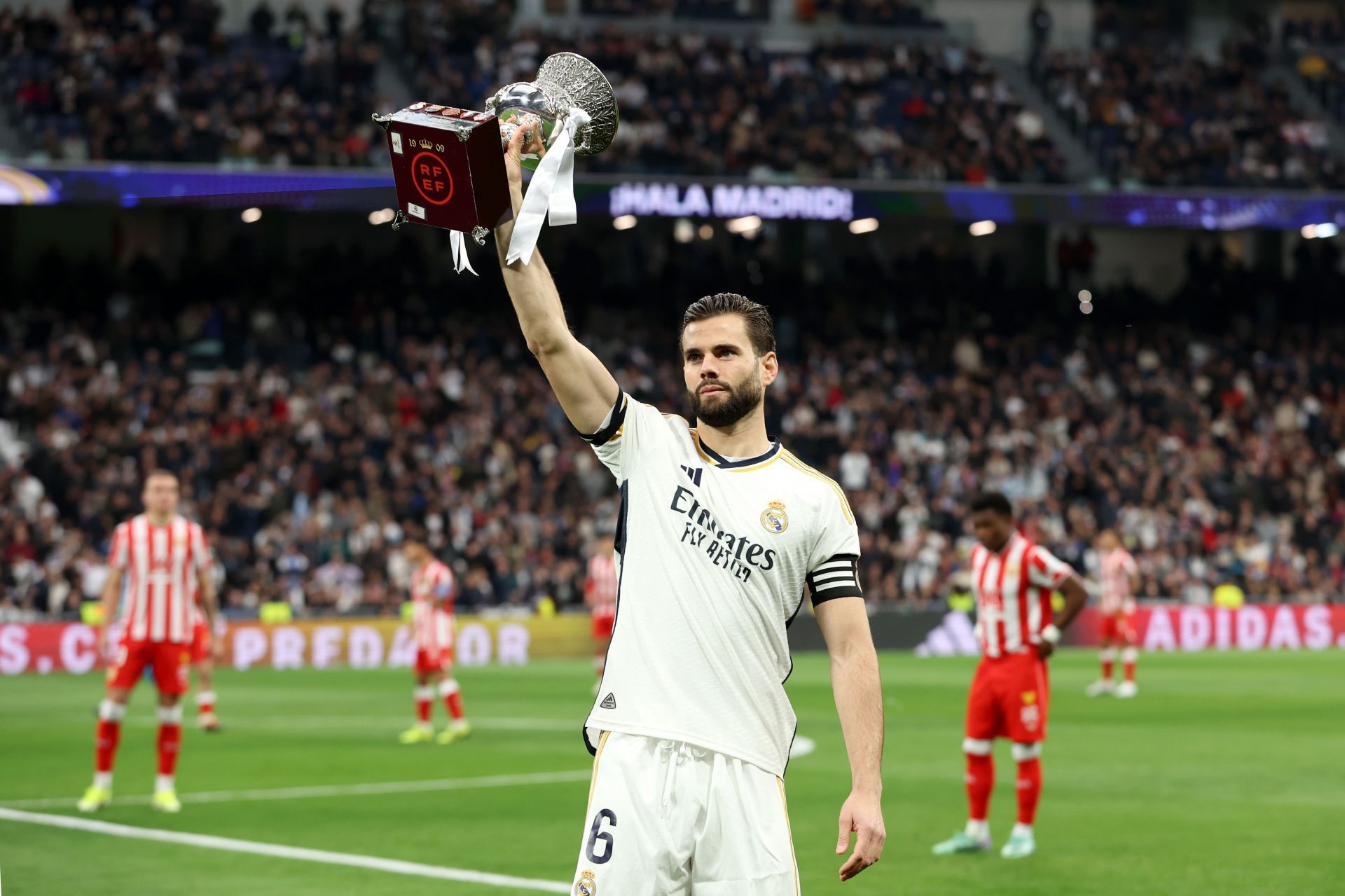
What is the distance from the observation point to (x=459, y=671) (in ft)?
98.9

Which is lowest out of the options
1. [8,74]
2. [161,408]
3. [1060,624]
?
[1060,624]

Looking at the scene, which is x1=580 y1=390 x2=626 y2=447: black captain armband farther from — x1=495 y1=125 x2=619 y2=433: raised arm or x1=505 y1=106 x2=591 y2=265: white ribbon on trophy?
x1=505 y1=106 x2=591 y2=265: white ribbon on trophy

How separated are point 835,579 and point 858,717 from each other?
0.40m

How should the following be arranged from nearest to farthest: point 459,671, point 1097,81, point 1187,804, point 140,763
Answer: point 1187,804 < point 140,763 < point 459,671 < point 1097,81

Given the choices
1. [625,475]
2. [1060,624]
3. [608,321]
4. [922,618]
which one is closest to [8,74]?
[608,321]

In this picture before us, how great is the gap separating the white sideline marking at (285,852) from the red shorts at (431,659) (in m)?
5.86

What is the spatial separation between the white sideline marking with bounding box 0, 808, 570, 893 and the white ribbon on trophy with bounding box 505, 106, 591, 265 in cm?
634

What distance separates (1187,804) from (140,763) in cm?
967

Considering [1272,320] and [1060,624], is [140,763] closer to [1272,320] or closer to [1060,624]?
[1060,624]

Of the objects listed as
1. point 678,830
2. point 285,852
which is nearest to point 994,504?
point 285,852

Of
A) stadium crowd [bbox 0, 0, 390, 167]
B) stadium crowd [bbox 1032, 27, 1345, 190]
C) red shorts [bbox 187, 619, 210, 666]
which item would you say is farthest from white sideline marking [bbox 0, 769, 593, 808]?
stadium crowd [bbox 1032, 27, 1345, 190]

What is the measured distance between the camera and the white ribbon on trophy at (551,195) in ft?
14.9

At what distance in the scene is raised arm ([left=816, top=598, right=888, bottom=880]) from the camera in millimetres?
4805

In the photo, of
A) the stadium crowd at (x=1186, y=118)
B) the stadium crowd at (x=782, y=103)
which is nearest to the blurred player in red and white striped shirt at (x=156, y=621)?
the stadium crowd at (x=782, y=103)
